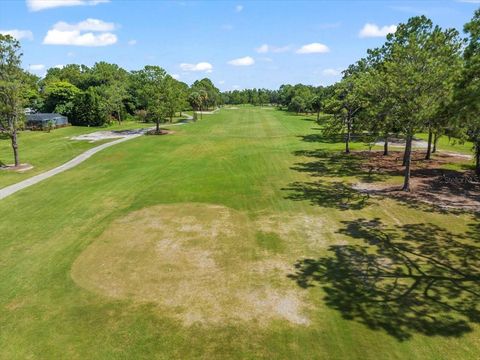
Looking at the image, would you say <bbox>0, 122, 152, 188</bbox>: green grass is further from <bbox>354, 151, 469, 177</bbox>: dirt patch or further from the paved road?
<bbox>354, 151, 469, 177</bbox>: dirt patch

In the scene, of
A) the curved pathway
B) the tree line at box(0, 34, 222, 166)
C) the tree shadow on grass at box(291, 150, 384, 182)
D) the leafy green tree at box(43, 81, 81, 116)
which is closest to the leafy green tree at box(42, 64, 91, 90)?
the tree line at box(0, 34, 222, 166)

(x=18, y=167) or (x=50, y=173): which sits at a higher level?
(x=18, y=167)

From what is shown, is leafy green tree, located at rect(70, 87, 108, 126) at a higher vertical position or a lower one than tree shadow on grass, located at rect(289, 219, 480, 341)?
higher

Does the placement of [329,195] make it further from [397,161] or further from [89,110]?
[89,110]

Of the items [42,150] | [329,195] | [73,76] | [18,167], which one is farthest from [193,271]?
[73,76]

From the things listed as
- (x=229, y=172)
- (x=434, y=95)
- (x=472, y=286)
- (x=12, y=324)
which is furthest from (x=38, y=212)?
(x=434, y=95)

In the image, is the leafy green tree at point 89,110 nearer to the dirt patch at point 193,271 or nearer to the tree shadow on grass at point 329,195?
the tree shadow on grass at point 329,195
